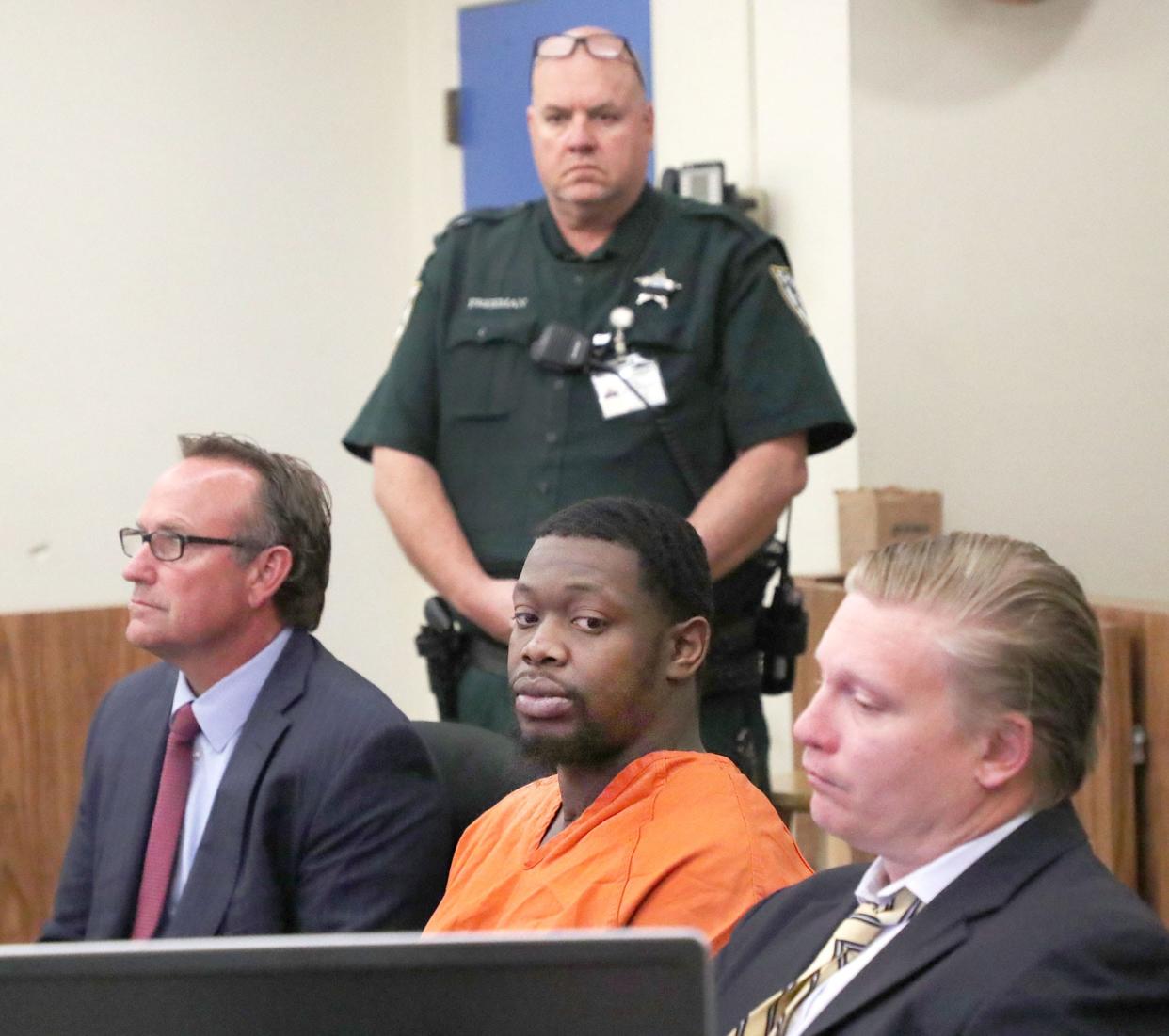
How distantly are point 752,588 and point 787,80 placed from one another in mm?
1925

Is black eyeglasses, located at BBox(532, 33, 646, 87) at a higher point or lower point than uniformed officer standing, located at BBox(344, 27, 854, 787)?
higher

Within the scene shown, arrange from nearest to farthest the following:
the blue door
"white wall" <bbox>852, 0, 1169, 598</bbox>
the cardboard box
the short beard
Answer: the short beard, the cardboard box, "white wall" <bbox>852, 0, 1169, 598</bbox>, the blue door

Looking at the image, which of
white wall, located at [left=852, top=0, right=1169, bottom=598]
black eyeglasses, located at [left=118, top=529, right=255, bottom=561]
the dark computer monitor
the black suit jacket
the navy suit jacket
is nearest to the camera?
the dark computer monitor

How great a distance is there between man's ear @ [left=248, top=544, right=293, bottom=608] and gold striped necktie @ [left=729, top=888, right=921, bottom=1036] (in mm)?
1155

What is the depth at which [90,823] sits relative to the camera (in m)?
2.31

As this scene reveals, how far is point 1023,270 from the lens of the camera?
168 inches

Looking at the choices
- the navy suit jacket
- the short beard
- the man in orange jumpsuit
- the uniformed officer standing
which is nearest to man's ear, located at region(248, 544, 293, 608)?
the navy suit jacket

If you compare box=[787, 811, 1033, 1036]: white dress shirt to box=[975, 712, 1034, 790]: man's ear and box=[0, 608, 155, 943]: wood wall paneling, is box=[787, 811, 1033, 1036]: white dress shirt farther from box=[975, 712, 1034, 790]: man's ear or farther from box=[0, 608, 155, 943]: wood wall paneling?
box=[0, 608, 155, 943]: wood wall paneling

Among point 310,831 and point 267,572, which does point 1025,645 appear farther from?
point 267,572

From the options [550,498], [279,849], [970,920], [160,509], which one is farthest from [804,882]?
[550,498]

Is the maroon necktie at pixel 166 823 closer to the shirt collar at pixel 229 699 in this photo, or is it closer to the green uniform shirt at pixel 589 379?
the shirt collar at pixel 229 699

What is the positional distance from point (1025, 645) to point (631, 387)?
1.54 m

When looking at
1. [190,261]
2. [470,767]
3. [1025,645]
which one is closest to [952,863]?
[1025,645]

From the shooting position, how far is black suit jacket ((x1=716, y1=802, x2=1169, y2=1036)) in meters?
1.11
